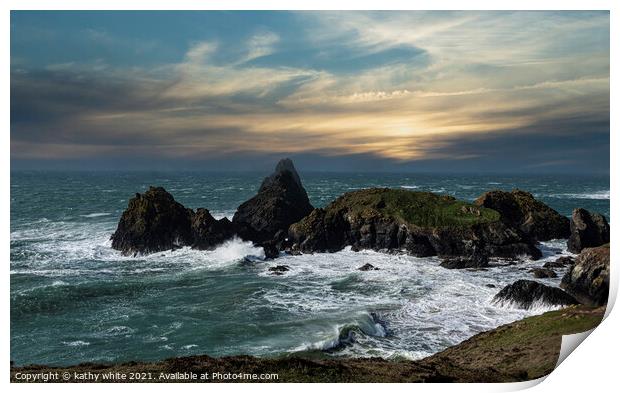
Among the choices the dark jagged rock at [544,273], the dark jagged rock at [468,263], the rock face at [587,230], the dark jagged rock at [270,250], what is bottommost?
the dark jagged rock at [544,273]

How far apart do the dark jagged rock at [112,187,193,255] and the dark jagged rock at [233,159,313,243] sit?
13.1 ft

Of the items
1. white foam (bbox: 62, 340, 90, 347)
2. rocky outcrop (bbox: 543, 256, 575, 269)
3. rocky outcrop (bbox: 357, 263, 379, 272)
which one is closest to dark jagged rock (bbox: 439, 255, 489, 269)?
rocky outcrop (bbox: 543, 256, 575, 269)

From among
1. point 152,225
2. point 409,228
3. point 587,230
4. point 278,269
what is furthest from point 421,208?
point 152,225

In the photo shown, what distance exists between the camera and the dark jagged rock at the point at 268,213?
3259cm

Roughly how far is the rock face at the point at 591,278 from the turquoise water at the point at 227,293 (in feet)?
7.01

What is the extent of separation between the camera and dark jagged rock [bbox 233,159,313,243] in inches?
1283

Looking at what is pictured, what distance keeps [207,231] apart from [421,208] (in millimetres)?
14778

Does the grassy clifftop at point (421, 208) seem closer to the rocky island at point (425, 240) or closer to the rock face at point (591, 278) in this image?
the rocky island at point (425, 240)

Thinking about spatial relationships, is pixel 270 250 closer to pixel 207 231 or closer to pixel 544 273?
pixel 207 231

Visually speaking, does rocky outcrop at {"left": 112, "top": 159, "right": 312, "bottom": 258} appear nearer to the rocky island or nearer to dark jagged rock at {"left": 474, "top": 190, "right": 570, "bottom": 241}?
the rocky island

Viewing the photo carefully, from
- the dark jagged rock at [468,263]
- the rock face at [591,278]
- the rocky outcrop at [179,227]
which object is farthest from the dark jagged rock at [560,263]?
the rocky outcrop at [179,227]

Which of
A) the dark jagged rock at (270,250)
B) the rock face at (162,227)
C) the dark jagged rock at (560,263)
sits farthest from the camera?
the rock face at (162,227)

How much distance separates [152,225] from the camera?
98.3 feet

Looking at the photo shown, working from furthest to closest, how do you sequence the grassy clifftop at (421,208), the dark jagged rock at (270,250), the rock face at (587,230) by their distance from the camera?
the dark jagged rock at (270,250) → the grassy clifftop at (421,208) → the rock face at (587,230)
